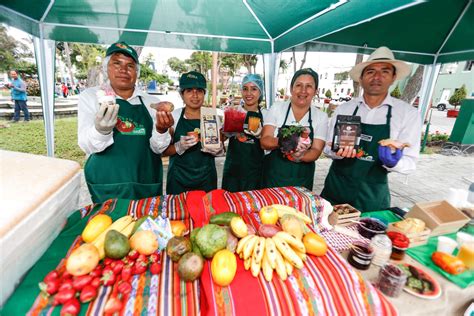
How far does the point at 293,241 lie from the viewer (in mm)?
1325

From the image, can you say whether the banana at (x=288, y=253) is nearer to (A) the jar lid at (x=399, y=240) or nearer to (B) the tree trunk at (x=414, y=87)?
(A) the jar lid at (x=399, y=240)

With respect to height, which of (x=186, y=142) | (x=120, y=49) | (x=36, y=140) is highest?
(x=120, y=49)

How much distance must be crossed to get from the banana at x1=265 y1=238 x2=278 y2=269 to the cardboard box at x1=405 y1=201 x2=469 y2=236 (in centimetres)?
145

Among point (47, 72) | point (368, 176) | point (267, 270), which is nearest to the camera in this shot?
point (267, 270)

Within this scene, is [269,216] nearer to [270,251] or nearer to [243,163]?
[270,251]

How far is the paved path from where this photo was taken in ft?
16.9

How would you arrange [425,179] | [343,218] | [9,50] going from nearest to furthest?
[343,218], [425,179], [9,50]

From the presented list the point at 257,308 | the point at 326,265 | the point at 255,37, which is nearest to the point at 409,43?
the point at 255,37

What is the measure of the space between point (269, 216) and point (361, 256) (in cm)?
63

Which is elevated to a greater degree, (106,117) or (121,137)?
(106,117)

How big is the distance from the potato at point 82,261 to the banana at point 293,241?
998 millimetres

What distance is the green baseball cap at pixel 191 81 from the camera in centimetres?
274

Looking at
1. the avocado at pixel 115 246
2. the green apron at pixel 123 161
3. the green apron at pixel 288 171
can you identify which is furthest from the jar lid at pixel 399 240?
the green apron at pixel 123 161

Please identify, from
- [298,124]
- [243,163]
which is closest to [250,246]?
[298,124]
